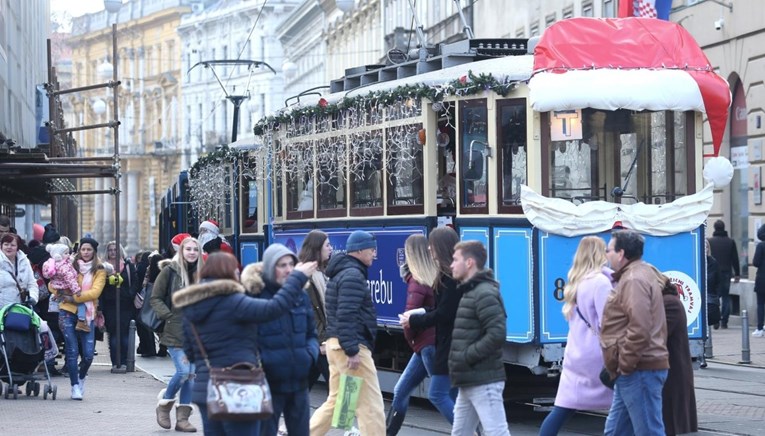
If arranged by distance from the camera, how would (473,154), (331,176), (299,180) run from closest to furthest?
(473,154)
(331,176)
(299,180)

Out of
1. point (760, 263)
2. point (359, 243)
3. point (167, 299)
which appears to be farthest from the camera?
point (760, 263)

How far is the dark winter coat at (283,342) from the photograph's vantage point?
9.43 m

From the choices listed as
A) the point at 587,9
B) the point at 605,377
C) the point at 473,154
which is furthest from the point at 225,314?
the point at 587,9

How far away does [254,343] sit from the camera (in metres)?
9.04

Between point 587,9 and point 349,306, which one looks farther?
point 587,9

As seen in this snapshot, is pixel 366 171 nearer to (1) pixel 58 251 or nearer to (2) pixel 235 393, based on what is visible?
(1) pixel 58 251

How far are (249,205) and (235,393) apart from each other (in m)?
13.1

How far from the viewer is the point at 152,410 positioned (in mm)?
15578

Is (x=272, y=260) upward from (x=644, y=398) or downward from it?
upward

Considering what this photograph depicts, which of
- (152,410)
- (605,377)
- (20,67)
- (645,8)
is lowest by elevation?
(152,410)

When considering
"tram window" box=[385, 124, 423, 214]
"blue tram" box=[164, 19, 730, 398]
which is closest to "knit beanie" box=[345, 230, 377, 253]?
"blue tram" box=[164, 19, 730, 398]

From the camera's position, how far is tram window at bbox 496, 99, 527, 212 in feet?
47.6

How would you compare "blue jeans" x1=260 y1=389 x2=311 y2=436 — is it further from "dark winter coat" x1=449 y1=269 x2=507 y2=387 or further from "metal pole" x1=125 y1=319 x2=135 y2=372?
"metal pole" x1=125 y1=319 x2=135 y2=372

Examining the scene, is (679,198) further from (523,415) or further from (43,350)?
(43,350)
